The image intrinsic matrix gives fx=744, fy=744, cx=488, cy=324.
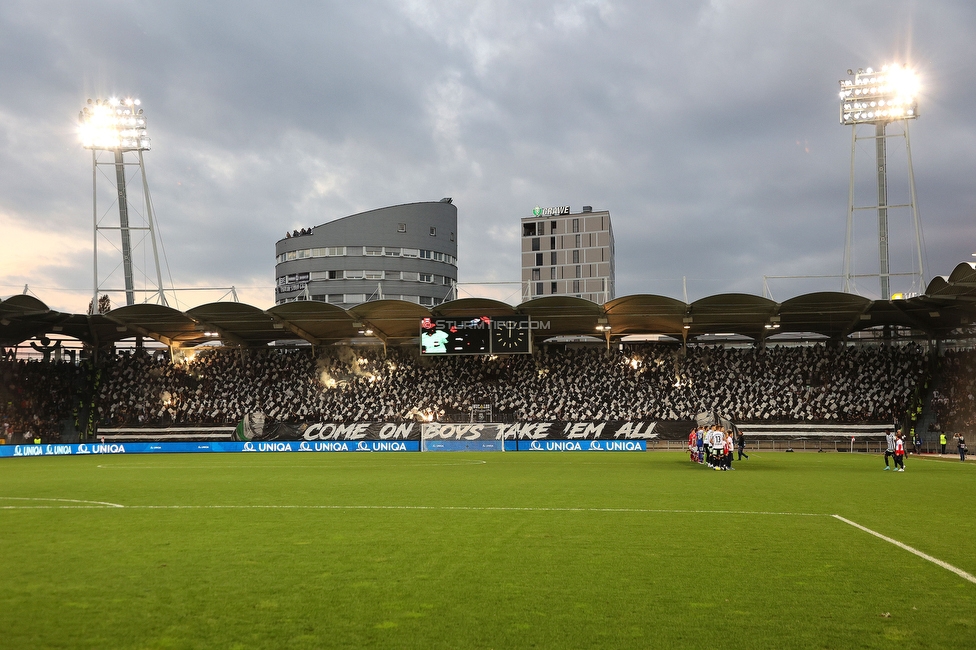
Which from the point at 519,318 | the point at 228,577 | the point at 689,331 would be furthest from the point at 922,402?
the point at 228,577

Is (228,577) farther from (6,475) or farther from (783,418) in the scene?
(783,418)

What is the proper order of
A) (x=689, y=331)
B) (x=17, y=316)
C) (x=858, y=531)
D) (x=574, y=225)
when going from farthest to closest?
(x=574, y=225), (x=689, y=331), (x=17, y=316), (x=858, y=531)

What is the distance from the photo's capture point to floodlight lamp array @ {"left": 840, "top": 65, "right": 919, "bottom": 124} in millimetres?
43594

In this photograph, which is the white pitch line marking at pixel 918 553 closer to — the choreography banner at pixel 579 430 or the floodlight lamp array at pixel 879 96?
the choreography banner at pixel 579 430

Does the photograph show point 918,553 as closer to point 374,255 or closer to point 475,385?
point 475,385

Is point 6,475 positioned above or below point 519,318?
below

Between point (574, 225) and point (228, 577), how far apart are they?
106 m

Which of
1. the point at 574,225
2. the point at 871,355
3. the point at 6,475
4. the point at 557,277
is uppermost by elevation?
the point at 574,225

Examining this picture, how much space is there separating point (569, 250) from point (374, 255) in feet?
101

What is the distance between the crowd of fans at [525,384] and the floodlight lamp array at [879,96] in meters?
13.9

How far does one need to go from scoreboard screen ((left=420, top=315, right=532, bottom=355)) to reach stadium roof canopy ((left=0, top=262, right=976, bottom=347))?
25.7 inches

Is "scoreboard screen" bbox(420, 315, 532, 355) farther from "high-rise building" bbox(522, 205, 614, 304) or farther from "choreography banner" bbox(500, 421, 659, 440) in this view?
"high-rise building" bbox(522, 205, 614, 304)

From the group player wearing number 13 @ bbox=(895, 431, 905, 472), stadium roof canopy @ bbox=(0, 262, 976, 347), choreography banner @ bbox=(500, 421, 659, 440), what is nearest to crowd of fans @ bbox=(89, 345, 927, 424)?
choreography banner @ bbox=(500, 421, 659, 440)

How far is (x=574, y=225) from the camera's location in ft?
367
